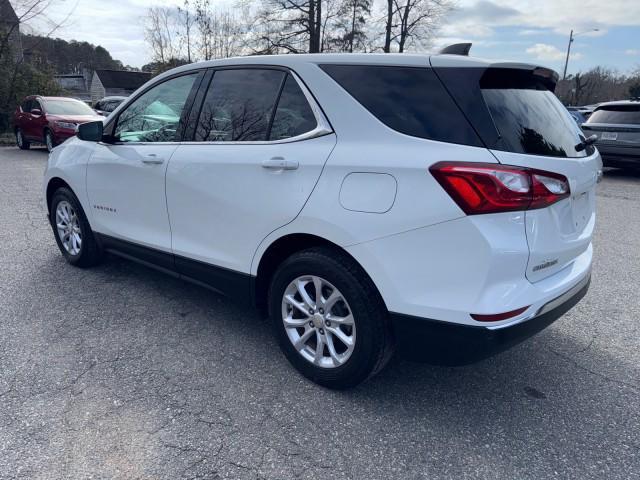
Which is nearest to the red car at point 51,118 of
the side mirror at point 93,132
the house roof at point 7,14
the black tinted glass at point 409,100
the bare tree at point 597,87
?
the house roof at point 7,14

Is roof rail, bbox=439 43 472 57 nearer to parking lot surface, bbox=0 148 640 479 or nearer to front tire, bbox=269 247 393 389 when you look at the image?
front tire, bbox=269 247 393 389

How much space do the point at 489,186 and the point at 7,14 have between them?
24.7 m

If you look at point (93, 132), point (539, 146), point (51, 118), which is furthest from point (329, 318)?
point (51, 118)

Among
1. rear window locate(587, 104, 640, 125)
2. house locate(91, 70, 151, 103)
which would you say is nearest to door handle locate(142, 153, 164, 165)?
rear window locate(587, 104, 640, 125)

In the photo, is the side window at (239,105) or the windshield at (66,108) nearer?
the side window at (239,105)

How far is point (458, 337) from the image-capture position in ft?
7.40

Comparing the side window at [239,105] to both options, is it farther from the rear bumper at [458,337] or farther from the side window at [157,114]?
the rear bumper at [458,337]

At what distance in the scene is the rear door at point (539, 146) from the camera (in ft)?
7.38

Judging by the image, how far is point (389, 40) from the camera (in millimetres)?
29547

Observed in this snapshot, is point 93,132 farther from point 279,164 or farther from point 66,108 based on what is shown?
point 66,108

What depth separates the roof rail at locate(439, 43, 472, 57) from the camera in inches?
111

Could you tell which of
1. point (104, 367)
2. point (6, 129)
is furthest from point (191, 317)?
point (6, 129)

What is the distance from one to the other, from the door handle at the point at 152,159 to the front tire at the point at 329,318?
50.1 inches

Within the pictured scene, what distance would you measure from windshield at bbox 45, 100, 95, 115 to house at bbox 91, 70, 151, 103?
47323 millimetres
